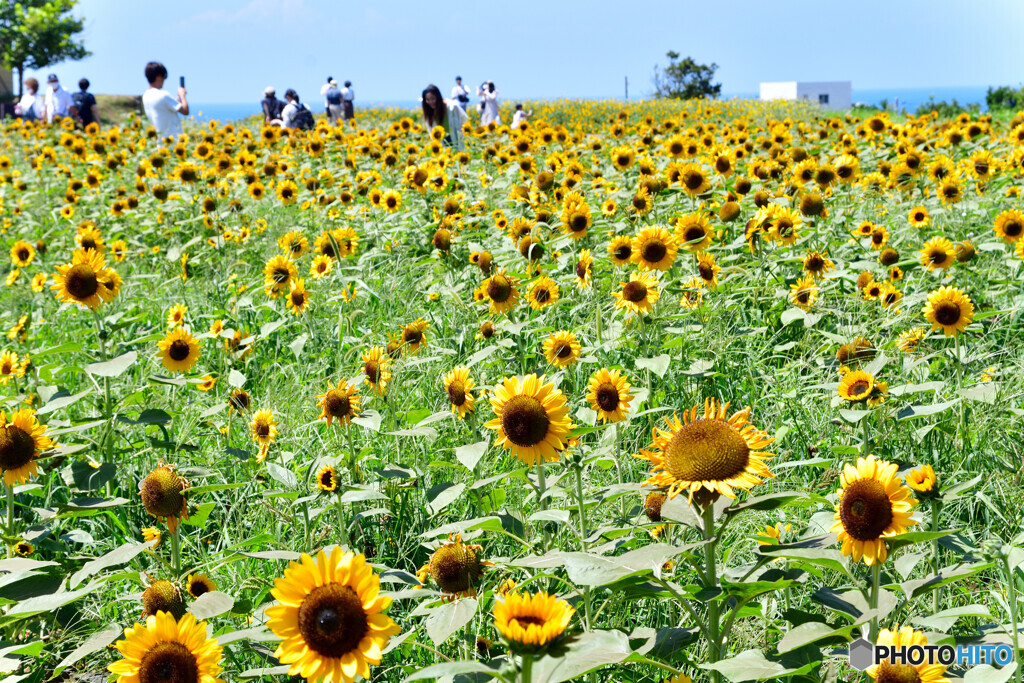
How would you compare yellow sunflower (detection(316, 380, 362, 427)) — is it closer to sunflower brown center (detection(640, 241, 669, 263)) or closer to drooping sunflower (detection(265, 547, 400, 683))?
drooping sunflower (detection(265, 547, 400, 683))

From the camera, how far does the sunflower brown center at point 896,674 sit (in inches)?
47.2

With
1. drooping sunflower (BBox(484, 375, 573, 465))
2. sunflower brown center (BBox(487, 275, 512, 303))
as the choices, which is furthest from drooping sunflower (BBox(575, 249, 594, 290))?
drooping sunflower (BBox(484, 375, 573, 465))

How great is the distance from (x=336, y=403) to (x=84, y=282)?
3.18 feet

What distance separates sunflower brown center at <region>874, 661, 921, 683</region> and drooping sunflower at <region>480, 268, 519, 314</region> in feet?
5.99

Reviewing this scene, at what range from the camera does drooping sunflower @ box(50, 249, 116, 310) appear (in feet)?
8.42

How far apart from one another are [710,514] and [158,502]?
3.96ft

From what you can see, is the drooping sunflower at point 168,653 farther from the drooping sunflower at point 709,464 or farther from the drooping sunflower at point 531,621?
the drooping sunflower at point 709,464

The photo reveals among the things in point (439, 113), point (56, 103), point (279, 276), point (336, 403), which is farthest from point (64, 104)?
point (336, 403)

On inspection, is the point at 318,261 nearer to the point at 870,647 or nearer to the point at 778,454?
the point at 778,454

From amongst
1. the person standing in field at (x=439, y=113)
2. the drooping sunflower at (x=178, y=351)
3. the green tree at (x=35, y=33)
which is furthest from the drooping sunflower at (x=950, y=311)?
the green tree at (x=35, y=33)

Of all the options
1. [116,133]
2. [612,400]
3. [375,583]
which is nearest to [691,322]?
[612,400]

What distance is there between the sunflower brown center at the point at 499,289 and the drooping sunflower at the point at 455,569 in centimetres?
134

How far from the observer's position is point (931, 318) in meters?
2.53

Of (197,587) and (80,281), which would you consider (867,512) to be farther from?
(80,281)
